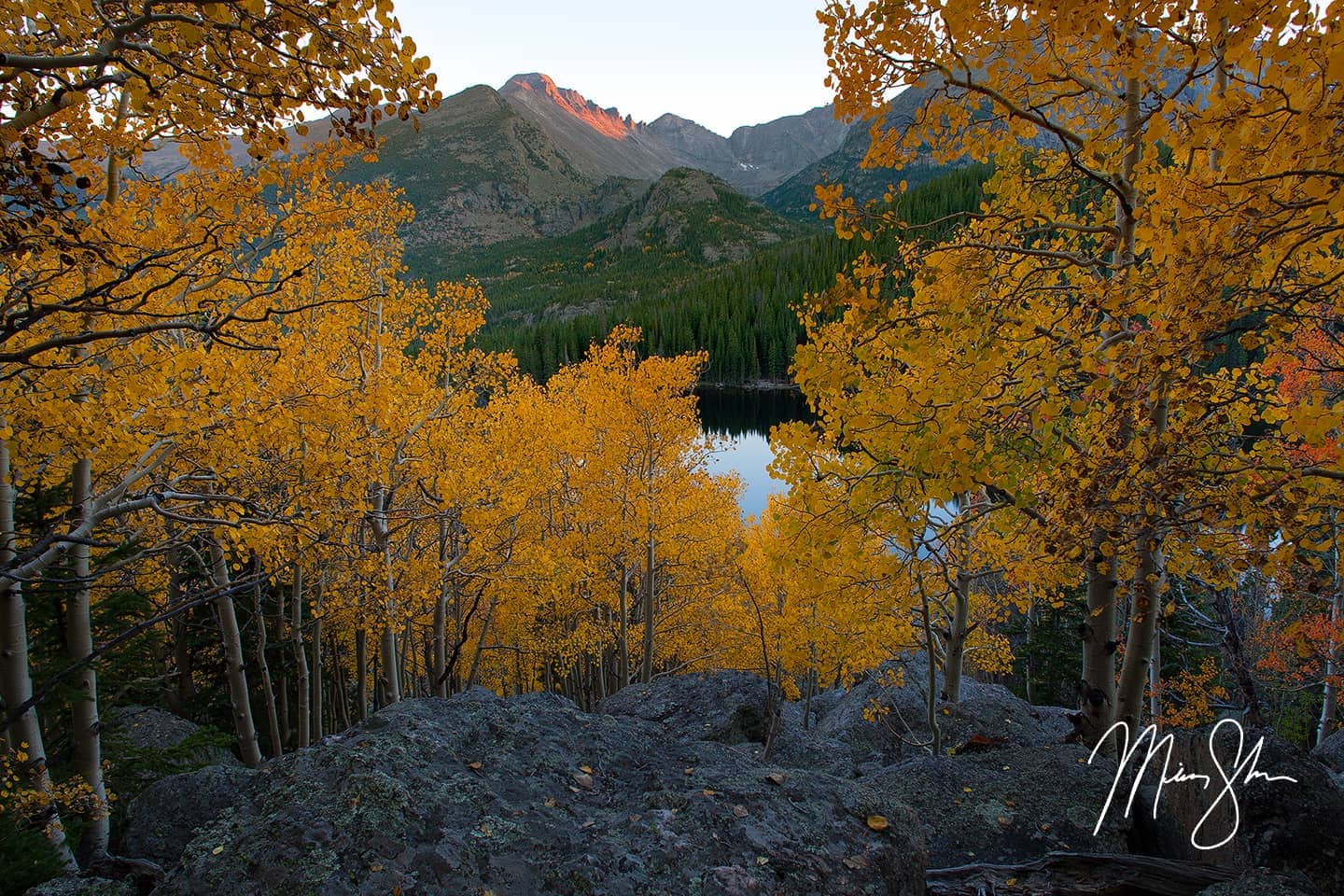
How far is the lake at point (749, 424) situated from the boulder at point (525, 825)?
3168 cm

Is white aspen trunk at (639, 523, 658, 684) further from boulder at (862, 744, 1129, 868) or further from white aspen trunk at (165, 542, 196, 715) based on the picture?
boulder at (862, 744, 1129, 868)

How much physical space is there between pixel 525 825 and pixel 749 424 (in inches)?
2487

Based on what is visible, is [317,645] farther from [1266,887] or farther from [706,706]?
[1266,887]

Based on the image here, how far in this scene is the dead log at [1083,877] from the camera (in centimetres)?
303

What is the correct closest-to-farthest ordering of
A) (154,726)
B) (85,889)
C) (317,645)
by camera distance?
(85,889)
(154,726)
(317,645)

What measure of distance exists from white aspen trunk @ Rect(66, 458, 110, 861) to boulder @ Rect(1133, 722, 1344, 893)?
808 cm

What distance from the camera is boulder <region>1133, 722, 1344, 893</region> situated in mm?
2982

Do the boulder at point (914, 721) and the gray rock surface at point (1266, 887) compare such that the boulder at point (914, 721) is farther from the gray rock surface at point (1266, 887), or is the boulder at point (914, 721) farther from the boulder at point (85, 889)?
the boulder at point (85, 889)

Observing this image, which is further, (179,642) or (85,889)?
(179,642)

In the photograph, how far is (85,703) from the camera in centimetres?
546

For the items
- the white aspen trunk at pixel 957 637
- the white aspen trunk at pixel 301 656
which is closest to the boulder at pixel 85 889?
the white aspen trunk at pixel 301 656

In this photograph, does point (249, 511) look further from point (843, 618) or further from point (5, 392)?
point (843, 618)
